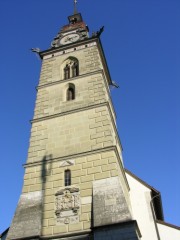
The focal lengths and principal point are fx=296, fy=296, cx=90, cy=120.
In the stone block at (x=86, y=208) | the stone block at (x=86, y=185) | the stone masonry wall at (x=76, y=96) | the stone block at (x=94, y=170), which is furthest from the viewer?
the stone masonry wall at (x=76, y=96)

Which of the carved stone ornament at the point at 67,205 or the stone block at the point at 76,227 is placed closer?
the stone block at the point at 76,227

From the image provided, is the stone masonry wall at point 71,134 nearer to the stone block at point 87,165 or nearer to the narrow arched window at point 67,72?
the stone block at point 87,165

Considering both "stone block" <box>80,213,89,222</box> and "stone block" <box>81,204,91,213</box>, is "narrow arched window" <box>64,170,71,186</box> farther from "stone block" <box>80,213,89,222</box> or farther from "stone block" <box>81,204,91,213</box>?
"stone block" <box>80,213,89,222</box>

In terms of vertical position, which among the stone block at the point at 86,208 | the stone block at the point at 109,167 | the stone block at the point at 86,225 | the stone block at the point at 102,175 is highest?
the stone block at the point at 109,167

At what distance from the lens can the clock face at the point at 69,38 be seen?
831 inches

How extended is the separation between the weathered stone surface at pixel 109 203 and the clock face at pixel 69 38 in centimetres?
1254

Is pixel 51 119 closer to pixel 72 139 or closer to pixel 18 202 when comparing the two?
pixel 72 139

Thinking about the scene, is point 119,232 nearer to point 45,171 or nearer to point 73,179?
point 73,179

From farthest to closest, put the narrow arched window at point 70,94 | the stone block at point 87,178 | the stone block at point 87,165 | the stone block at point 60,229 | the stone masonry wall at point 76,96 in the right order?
the narrow arched window at point 70,94 → the stone masonry wall at point 76,96 → the stone block at point 87,165 → the stone block at point 87,178 → the stone block at point 60,229

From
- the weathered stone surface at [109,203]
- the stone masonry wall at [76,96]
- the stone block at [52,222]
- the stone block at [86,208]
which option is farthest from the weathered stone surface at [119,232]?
the stone masonry wall at [76,96]

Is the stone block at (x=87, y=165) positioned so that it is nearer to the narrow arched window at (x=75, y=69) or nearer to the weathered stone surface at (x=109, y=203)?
the weathered stone surface at (x=109, y=203)

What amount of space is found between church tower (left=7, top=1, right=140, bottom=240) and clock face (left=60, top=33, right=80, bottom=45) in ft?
10.5

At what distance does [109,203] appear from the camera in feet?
34.6

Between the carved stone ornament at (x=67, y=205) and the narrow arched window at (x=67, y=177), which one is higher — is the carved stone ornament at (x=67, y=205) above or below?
below
